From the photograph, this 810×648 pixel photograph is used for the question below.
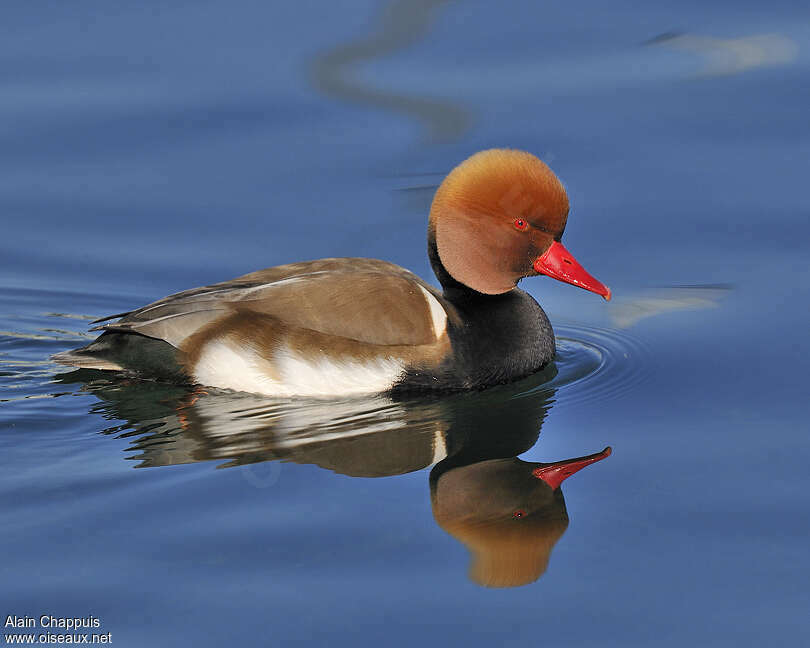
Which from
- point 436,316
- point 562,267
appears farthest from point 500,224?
point 436,316

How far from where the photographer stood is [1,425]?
A: 6133 mm

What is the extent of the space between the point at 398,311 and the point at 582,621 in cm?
225

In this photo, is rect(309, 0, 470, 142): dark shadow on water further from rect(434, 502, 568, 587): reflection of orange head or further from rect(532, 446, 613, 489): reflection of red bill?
rect(434, 502, 568, 587): reflection of orange head

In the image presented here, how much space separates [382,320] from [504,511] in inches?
53.8

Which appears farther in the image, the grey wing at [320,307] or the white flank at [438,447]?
the grey wing at [320,307]

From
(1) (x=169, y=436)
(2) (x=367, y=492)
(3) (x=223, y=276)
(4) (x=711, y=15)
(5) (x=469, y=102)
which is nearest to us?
(2) (x=367, y=492)

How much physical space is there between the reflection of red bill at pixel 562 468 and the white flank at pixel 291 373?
1.02 m

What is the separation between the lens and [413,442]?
599cm

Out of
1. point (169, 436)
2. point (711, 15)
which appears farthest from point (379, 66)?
point (169, 436)

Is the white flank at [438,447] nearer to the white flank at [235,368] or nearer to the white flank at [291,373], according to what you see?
the white flank at [291,373]

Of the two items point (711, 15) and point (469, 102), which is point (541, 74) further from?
point (711, 15)

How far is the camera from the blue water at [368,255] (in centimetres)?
479

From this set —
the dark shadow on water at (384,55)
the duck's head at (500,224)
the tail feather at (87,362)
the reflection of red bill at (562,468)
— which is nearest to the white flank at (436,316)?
the duck's head at (500,224)

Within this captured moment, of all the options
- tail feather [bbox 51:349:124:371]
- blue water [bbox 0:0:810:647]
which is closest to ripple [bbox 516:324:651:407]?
blue water [bbox 0:0:810:647]
